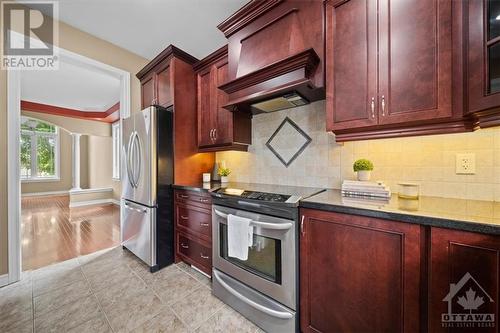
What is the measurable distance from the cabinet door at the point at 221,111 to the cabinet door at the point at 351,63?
1135 mm

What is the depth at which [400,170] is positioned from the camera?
4.93 feet

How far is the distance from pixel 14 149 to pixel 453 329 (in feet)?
12.2

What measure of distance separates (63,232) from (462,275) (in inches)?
196

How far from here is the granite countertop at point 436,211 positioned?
0.82m

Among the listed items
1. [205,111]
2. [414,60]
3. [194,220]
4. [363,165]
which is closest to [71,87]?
[205,111]

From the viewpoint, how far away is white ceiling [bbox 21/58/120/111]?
3633 mm

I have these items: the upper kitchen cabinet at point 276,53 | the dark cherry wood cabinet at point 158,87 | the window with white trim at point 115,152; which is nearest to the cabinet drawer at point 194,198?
the upper kitchen cabinet at point 276,53

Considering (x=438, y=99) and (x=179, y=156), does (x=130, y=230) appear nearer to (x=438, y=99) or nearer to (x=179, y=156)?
(x=179, y=156)

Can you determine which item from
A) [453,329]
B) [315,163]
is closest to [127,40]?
[315,163]

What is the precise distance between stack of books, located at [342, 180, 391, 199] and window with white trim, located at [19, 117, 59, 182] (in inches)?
Answer: 374

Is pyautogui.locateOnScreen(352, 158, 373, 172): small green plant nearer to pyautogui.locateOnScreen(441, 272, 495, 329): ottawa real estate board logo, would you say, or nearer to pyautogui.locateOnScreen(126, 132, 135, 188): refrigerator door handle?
pyautogui.locateOnScreen(441, 272, 495, 329): ottawa real estate board logo

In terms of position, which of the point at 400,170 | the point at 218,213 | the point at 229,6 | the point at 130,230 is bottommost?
the point at 130,230

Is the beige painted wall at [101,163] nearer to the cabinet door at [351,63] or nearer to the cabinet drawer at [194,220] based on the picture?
the cabinet drawer at [194,220]

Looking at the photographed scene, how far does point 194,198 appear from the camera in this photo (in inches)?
84.0
